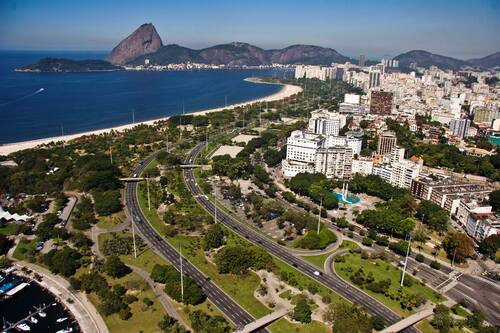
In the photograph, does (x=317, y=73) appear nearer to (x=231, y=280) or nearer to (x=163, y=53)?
(x=163, y=53)

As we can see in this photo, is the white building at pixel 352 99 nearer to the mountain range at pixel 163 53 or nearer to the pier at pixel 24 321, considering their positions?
the pier at pixel 24 321

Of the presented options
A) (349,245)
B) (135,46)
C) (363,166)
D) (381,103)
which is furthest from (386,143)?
(135,46)

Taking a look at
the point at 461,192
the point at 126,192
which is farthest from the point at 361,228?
the point at 126,192

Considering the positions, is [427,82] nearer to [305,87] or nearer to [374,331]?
[305,87]

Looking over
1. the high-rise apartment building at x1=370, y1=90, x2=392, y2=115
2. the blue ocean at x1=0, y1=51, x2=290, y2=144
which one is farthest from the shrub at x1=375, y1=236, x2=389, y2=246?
the high-rise apartment building at x1=370, y1=90, x2=392, y2=115

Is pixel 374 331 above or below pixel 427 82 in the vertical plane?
below

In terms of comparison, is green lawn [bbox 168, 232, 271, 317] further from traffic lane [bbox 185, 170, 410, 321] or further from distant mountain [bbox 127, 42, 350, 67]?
distant mountain [bbox 127, 42, 350, 67]
